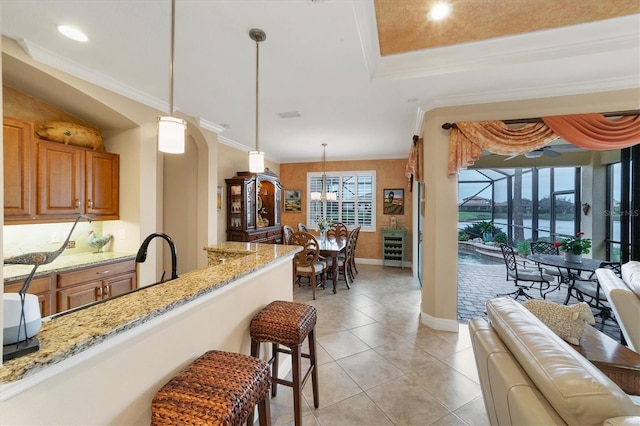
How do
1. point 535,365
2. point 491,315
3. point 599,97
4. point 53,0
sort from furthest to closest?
1. point 599,97
2. point 53,0
3. point 491,315
4. point 535,365

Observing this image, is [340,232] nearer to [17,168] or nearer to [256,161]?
[256,161]

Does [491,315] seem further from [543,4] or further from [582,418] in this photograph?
[543,4]

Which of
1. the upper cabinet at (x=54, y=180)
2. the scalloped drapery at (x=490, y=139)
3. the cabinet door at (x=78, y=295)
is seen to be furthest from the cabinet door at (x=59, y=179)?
the scalloped drapery at (x=490, y=139)

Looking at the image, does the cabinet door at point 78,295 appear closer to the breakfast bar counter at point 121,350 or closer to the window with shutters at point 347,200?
the breakfast bar counter at point 121,350

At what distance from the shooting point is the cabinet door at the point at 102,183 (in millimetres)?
2846

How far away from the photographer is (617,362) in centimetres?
157

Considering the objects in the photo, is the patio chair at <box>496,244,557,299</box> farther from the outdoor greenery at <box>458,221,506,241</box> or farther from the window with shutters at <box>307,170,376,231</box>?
the outdoor greenery at <box>458,221,506,241</box>

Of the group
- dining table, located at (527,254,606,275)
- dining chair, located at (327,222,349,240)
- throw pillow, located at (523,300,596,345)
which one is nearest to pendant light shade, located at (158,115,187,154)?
throw pillow, located at (523,300,596,345)

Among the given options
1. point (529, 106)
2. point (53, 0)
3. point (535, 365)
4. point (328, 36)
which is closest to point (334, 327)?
point (535, 365)

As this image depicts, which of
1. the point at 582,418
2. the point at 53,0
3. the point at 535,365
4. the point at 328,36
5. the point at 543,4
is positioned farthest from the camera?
the point at 328,36

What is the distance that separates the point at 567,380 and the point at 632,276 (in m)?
2.16

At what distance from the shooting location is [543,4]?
189 cm

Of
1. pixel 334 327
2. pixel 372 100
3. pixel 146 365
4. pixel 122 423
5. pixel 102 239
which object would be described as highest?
pixel 372 100

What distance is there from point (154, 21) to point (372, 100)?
223 cm
